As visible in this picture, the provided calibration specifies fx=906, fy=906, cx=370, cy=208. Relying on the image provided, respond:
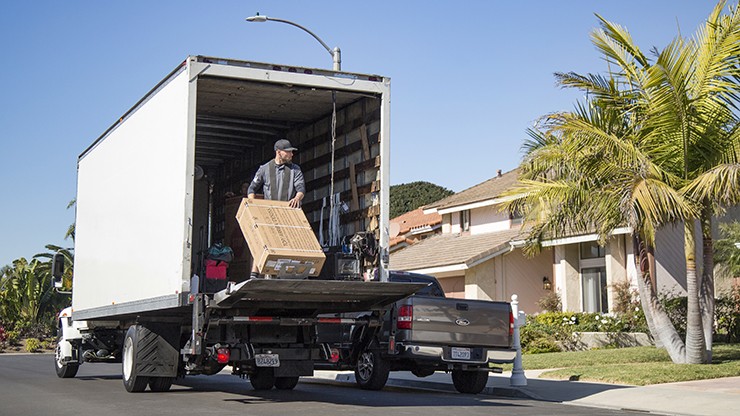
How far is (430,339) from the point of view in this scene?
13.5 metres

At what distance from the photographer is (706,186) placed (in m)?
16.3

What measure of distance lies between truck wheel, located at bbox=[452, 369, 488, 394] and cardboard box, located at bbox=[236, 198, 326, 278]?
178 inches

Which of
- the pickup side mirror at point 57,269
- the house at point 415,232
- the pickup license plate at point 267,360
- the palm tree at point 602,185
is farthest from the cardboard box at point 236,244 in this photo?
the house at point 415,232

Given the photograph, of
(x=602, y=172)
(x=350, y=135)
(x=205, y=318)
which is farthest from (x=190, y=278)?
(x=602, y=172)

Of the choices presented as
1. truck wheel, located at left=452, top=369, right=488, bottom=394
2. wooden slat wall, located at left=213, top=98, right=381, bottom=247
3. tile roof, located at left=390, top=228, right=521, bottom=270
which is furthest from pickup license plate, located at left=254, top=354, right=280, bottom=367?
tile roof, located at left=390, top=228, right=521, bottom=270

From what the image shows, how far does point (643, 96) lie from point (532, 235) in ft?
15.9

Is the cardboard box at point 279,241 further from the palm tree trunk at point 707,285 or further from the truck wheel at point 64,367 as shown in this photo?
the palm tree trunk at point 707,285

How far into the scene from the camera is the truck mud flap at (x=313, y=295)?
10.6m

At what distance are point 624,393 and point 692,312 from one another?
4640 millimetres

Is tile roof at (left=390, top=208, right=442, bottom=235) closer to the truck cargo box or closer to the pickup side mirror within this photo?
the pickup side mirror

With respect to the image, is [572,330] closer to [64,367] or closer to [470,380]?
[470,380]

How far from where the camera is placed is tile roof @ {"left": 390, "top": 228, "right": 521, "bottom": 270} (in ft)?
101

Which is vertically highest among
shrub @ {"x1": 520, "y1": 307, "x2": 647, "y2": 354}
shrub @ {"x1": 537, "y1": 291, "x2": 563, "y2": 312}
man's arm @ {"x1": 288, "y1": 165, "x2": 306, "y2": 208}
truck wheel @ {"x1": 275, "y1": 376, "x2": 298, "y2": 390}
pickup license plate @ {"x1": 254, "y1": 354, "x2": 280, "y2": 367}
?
man's arm @ {"x1": 288, "y1": 165, "x2": 306, "y2": 208}

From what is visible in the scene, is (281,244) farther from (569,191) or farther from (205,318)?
(569,191)
